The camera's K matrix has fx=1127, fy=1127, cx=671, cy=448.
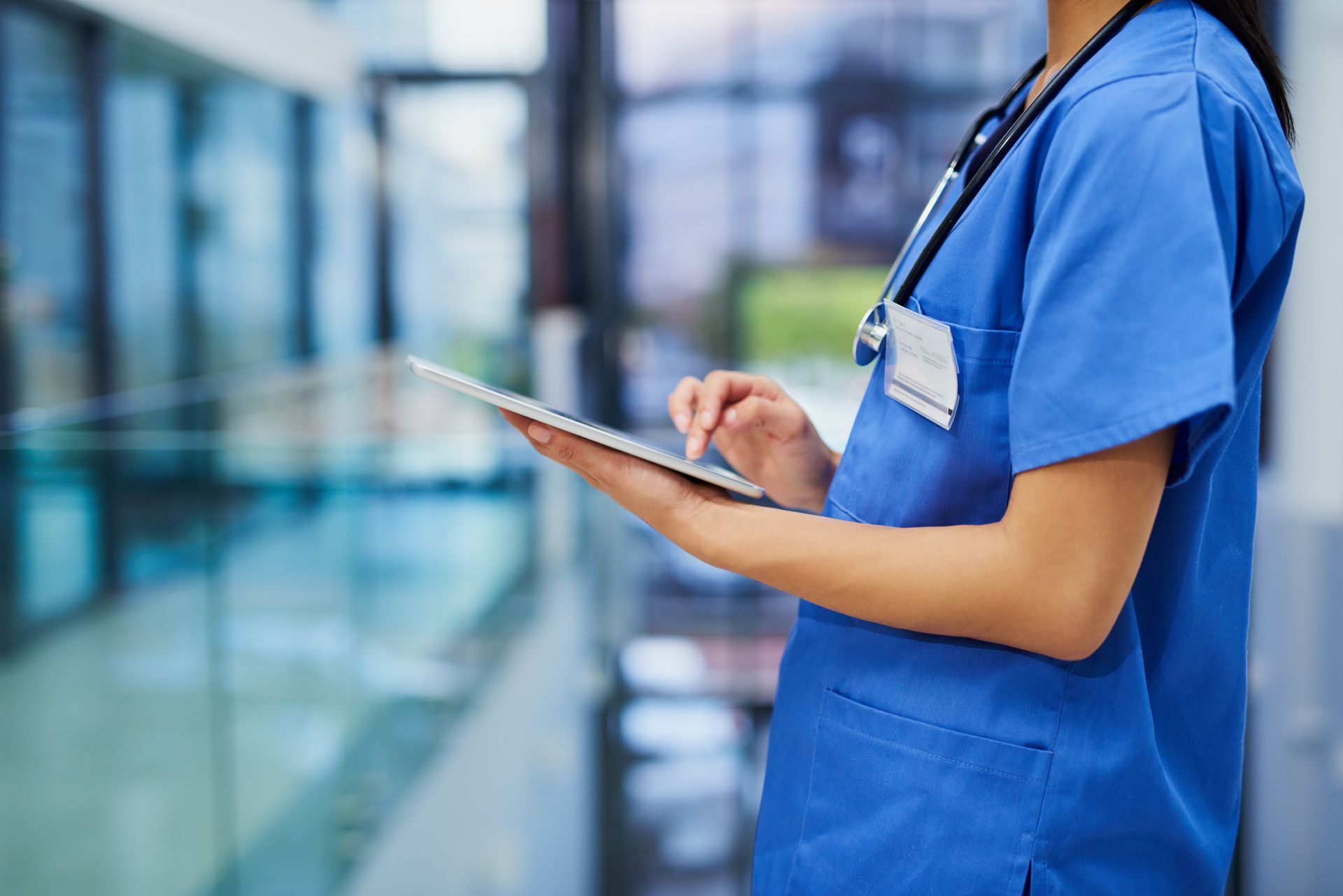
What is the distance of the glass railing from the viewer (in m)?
1.61

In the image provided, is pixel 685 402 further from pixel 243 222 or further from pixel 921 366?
pixel 243 222

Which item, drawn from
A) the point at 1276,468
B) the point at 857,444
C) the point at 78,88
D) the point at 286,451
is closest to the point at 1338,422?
the point at 1276,468

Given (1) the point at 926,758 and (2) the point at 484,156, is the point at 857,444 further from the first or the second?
(2) the point at 484,156

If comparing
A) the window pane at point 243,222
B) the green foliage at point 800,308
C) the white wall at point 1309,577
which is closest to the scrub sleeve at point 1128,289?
the white wall at point 1309,577

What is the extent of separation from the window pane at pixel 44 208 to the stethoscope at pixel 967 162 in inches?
173

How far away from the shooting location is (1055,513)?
544mm

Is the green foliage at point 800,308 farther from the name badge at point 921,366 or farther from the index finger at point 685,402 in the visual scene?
the name badge at point 921,366

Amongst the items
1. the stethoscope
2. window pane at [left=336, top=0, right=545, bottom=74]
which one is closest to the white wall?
the stethoscope

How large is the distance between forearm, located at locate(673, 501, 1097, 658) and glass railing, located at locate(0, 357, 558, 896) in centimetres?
128

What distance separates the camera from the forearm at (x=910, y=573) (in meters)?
0.56

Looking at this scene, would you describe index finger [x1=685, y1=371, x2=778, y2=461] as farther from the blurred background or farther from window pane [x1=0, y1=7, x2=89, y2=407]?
window pane [x1=0, y1=7, x2=89, y2=407]

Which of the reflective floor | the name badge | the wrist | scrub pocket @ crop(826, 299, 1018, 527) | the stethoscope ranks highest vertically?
the stethoscope

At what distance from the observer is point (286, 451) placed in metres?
2.17

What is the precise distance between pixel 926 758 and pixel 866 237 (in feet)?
26.2
